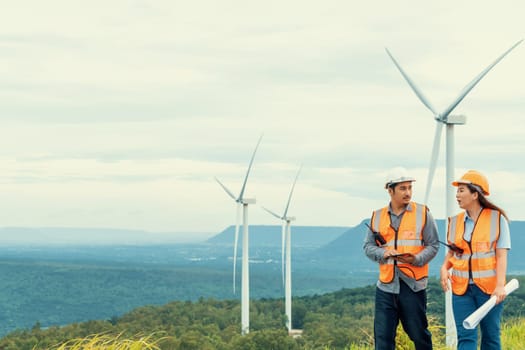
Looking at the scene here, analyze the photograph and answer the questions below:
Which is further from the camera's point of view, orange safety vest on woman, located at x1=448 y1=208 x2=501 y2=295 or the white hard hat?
the white hard hat

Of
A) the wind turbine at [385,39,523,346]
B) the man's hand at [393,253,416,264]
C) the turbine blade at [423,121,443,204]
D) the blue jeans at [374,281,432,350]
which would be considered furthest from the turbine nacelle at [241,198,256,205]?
the man's hand at [393,253,416,264]

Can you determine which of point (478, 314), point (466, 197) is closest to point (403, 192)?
point (466, 197)

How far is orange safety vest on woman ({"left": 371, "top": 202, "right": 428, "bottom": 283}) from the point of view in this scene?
10.3 meters

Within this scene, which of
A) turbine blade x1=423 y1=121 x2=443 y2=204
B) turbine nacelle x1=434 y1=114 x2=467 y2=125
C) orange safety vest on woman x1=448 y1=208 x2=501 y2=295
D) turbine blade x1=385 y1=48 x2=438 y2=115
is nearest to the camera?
orange safety vest on woman x1=448 y1=208 x2=501 y2=295

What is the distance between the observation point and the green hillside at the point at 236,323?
54.8m

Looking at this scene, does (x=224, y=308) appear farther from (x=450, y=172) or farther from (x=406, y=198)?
(x=406, y=198)

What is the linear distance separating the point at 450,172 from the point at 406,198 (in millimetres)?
9300

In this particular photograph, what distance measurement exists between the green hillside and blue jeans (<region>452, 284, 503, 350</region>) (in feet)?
130

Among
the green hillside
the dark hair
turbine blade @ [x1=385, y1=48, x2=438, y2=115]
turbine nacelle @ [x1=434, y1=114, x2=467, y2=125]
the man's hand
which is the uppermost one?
turbine blade @ [x1=385, y1=48, x2=438, y2=115]

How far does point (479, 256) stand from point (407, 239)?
866 mm

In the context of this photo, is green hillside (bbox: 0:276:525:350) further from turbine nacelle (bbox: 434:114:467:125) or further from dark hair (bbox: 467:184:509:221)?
dark hair (bbox: 467:184:509:221)

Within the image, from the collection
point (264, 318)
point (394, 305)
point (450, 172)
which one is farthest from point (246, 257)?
point (264, 318)

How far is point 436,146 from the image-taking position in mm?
18266

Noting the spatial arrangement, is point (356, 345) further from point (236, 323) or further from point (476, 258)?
point (236, 323)
